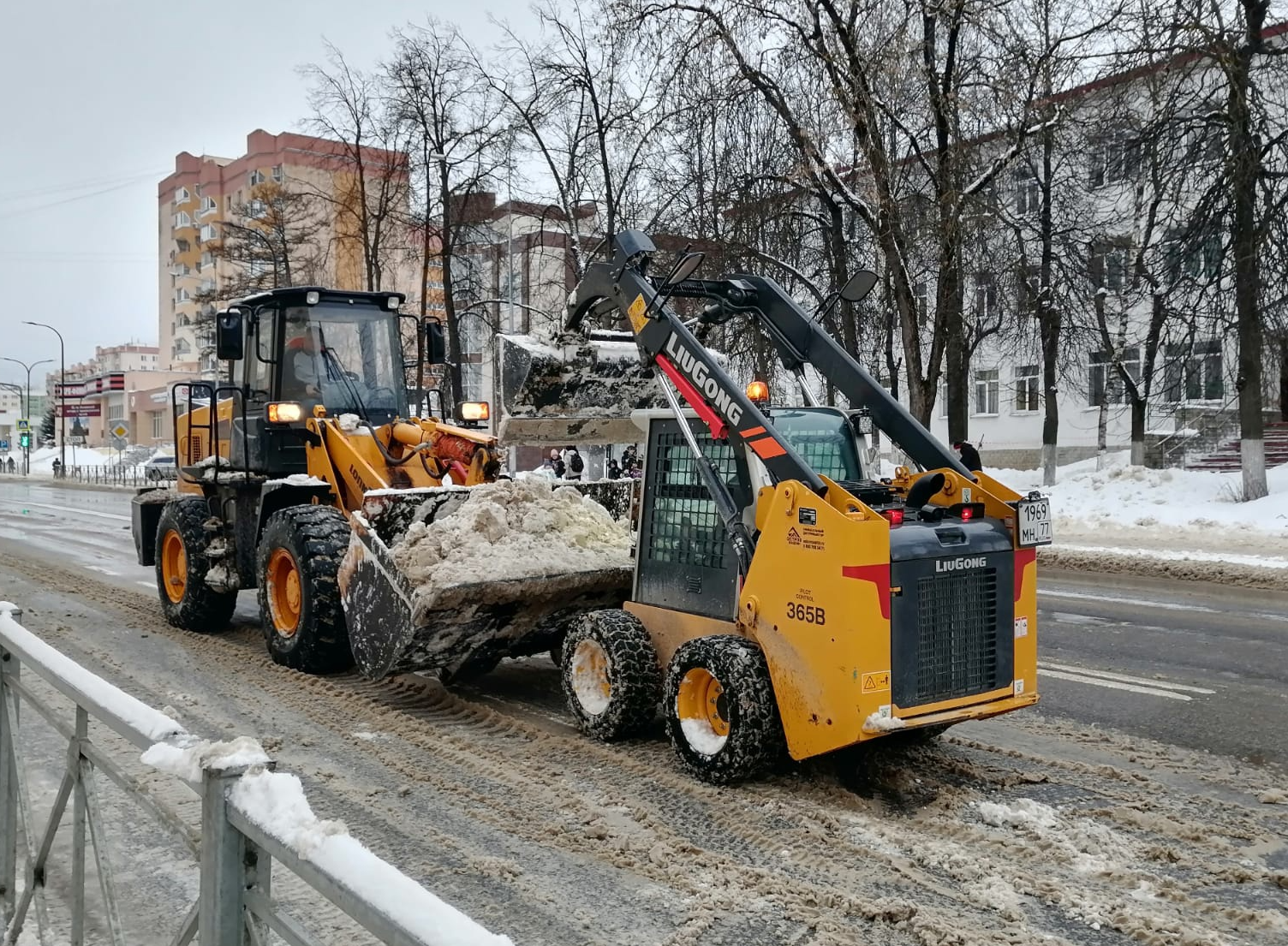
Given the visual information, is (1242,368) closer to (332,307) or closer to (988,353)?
(332,307)

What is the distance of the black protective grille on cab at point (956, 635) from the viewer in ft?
16.7

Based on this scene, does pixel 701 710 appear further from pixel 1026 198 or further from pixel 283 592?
pixel 1026 198

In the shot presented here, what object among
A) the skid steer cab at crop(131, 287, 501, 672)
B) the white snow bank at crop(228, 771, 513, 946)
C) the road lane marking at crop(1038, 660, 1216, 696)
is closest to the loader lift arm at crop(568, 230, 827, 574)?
the skid steer cab at crop(131, 287, 501, 672)

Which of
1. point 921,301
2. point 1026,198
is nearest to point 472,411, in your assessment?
point 921,301

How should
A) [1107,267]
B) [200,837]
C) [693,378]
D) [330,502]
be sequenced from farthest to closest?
1. [1107,267]
2. [330,502]
3. [693,378]
4. [200,837]

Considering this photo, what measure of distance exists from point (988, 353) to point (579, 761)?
3492cm

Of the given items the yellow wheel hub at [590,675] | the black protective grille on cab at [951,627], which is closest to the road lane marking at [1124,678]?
the black protective grille on cab at [951,627]

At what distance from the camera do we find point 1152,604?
11289mm

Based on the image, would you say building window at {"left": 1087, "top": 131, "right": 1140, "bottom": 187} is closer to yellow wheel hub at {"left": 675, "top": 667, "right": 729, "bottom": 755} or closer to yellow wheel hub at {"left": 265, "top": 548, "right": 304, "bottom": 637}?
yellow wheel hub at {"left": 265, "top": 548, "right": 304, "bottom": 637}

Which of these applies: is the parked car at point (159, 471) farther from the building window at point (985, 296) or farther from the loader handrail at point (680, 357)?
the loader handrail at point (680, 357)

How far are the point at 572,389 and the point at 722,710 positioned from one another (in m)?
3.04

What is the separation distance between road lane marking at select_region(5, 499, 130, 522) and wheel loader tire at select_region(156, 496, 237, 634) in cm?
1483

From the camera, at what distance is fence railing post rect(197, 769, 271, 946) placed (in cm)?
211

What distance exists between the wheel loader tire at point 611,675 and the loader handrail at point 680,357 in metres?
1.23
